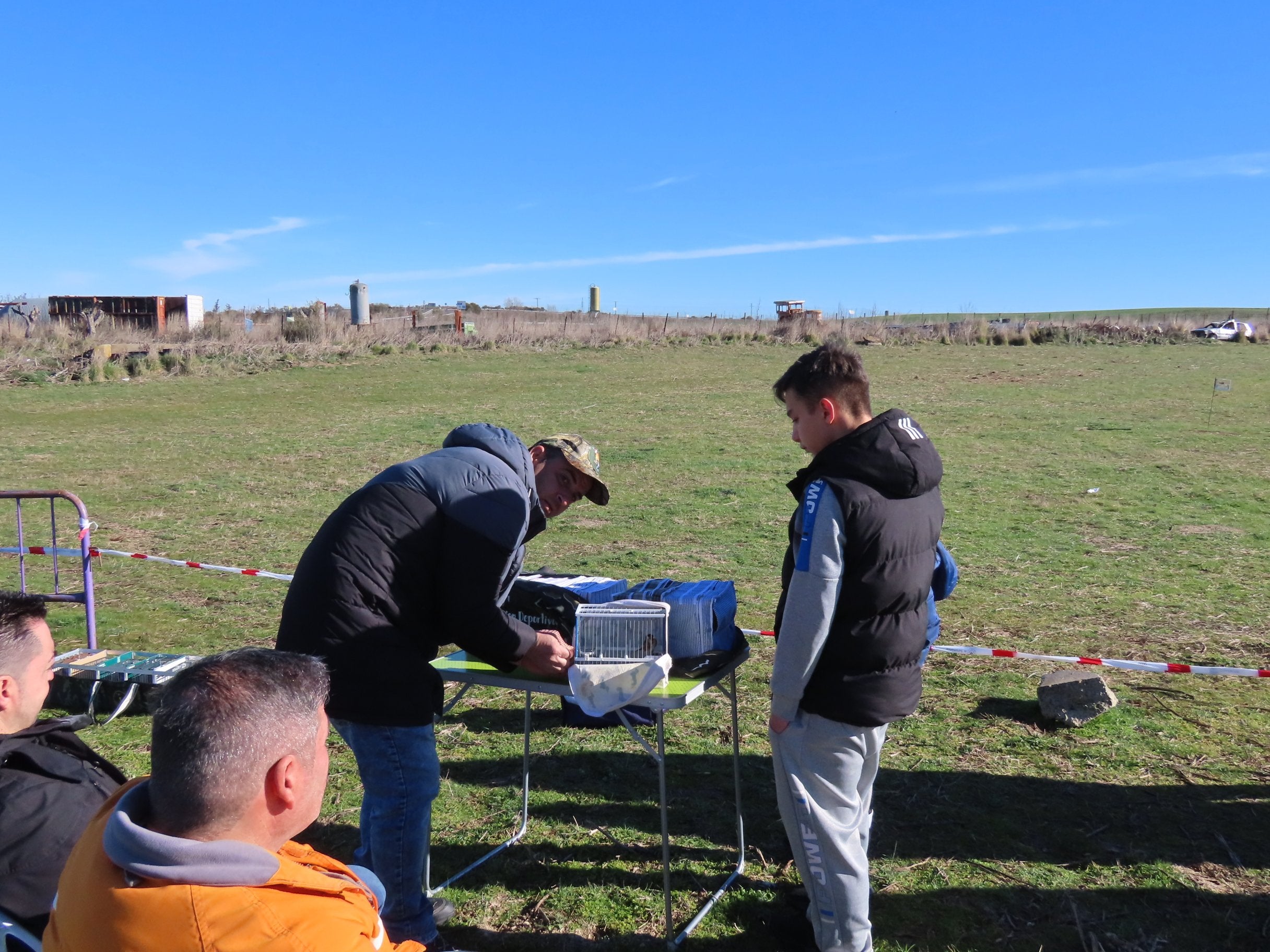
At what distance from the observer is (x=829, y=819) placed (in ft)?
9.81

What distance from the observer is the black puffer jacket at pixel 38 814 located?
7.13 feet

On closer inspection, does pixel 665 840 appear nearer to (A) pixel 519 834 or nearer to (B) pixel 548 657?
(B) pixel 548 657

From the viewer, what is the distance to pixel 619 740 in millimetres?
5285

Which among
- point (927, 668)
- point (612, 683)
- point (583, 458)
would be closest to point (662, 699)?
point (612, 683)

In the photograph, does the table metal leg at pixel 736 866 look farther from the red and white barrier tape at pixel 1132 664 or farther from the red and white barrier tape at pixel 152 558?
the red and white barrier tape at pixel 152 558

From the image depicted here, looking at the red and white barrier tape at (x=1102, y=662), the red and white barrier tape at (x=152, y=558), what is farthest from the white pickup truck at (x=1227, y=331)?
the red and white barrier tape at (x=152, y=558)

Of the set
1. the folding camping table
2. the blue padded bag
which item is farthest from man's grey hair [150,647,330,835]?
the blue padded bag

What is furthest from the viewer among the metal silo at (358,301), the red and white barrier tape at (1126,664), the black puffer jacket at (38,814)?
the metal silo at (358,301)

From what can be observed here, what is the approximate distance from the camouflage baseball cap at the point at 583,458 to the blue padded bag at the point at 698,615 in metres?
0.48

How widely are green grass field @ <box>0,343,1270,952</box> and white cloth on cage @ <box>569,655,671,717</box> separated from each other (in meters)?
0.97

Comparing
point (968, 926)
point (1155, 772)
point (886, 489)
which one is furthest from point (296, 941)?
point (1155, 772)

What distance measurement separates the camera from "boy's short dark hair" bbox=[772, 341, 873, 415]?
3012 millimetres

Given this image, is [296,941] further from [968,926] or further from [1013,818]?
[1013,818]

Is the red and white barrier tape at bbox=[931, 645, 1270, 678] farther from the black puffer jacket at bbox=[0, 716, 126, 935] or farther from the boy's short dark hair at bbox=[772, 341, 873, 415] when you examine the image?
the black puffer jacket at bbox=[0, 716, 126, 935]
